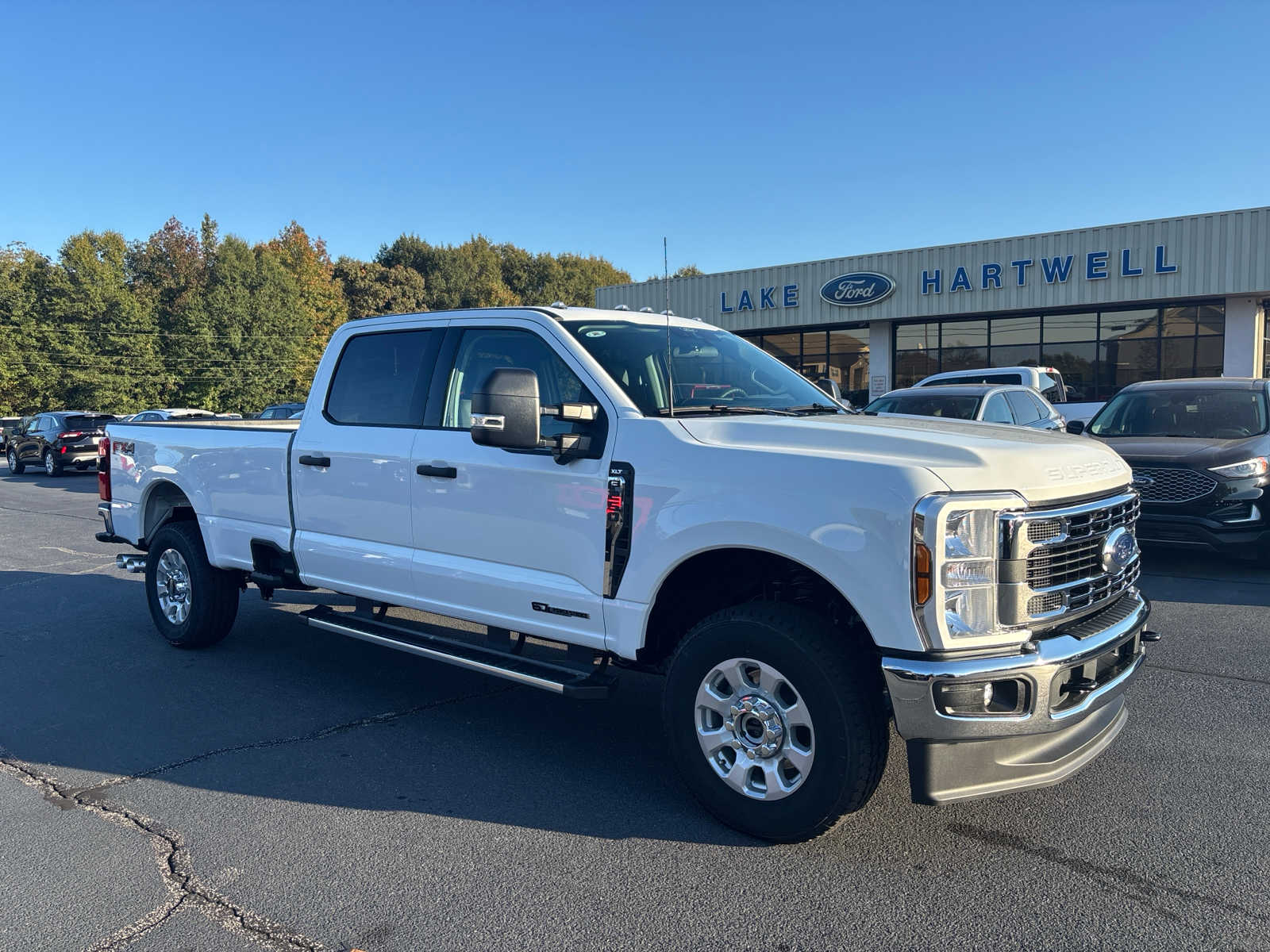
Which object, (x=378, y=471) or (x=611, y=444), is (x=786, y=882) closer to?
(x=611, y=444)

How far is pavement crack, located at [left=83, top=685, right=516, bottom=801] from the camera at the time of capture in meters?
4.25

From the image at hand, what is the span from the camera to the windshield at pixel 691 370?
429cm

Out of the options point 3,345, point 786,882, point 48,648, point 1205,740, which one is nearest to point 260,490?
point 48,648

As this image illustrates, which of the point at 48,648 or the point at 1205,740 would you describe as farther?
the point at 48,648

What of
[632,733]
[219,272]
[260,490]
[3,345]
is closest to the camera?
[632,733]

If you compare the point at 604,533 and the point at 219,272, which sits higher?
the point at 219,272

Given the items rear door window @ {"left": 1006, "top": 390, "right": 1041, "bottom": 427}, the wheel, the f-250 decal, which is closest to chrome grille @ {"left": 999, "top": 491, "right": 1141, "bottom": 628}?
the f-250 decal

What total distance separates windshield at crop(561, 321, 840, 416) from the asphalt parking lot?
1.73 meters

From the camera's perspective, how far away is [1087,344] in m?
26.0

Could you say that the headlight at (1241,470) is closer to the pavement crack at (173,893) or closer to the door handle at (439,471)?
the door handle at (439,471)

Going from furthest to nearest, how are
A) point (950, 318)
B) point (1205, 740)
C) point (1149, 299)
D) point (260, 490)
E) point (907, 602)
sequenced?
1. point (950, 318)
2. point (1149, 299)
3. point (260, 490)
4. point (1205, 740)
5. point (907, 602)

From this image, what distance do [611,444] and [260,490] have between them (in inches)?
112

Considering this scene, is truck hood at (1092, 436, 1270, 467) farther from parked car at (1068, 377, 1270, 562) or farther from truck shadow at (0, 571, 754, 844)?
truck shadow at (0, 571, 754, 844)

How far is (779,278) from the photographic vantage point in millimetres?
29266
